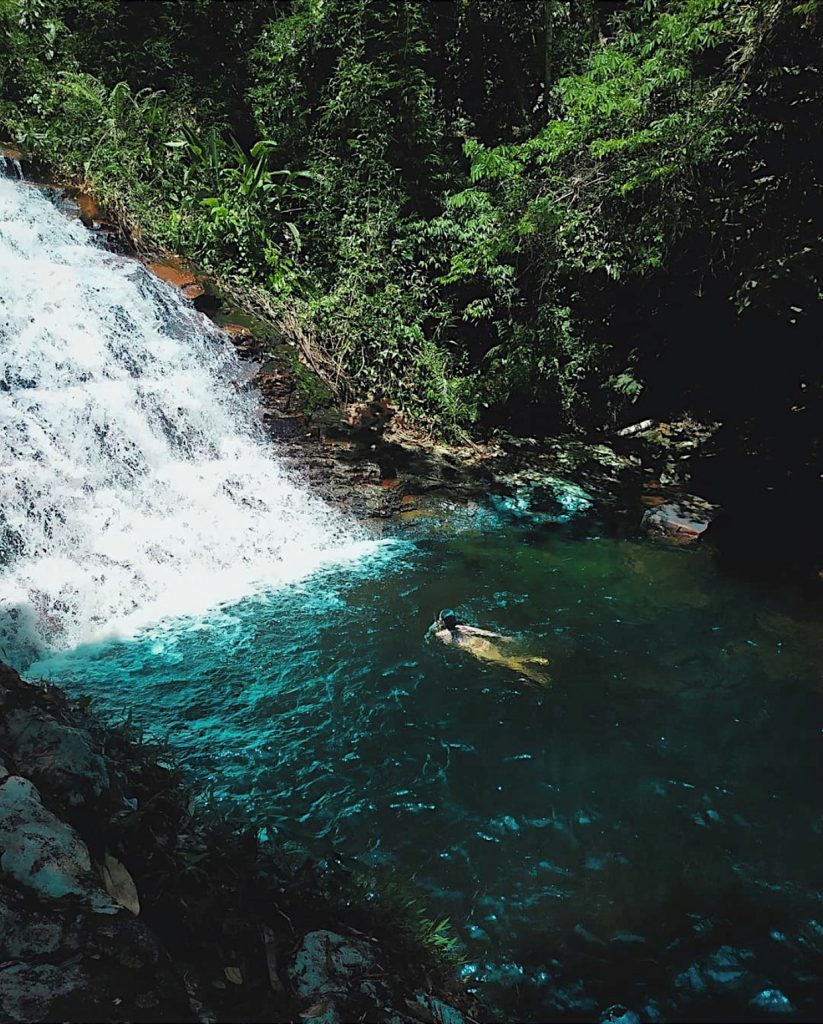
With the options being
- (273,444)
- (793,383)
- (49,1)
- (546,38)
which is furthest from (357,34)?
(793,383)

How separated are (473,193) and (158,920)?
9729 mm

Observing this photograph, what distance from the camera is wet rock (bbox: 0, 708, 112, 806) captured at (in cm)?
272

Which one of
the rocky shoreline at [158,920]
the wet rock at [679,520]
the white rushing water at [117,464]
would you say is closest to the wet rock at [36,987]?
the rocky shoreline at [158,920]

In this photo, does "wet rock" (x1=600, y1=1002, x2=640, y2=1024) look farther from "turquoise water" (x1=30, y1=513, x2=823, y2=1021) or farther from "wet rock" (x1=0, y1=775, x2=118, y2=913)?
"wet rock" (x1=0, y1=775, x2=118, y2=913)

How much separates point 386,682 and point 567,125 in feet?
25.4

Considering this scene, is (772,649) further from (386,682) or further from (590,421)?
(590,421)

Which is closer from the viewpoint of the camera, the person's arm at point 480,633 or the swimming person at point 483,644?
the swimming person at point 483,644

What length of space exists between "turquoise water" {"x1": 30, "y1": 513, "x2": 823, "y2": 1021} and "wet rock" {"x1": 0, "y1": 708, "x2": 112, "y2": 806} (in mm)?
1129

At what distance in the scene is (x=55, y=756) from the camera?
2828mm

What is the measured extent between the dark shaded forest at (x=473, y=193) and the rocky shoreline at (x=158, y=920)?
6.57 metres

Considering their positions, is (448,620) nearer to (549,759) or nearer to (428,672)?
(428,672)

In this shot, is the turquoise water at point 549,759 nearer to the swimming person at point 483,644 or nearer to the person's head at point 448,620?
the swimming person at point 483,644

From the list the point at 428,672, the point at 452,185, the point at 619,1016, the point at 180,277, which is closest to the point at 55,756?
the point at 619,1016

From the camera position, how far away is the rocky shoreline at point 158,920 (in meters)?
1.93
